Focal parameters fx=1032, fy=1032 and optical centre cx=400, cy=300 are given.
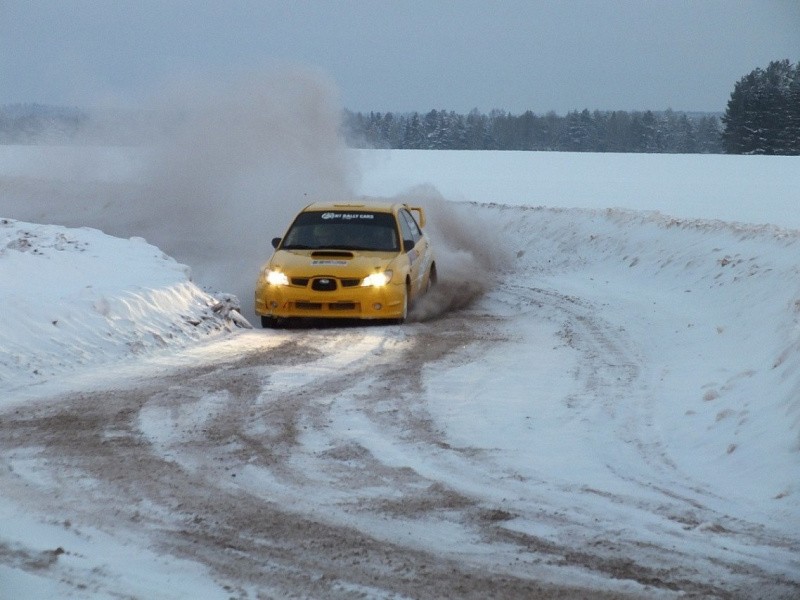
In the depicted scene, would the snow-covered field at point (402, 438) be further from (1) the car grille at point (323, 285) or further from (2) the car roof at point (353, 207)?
(2) the car roof at point (353, 207)

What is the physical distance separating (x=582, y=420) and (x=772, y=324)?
13.0 ft

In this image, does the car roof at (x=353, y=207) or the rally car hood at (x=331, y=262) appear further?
the car roof at (x=353, y=207)

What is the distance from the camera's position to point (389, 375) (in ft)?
31.1

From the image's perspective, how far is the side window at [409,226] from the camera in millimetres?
14067

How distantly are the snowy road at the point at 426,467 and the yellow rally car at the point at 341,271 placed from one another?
438mm

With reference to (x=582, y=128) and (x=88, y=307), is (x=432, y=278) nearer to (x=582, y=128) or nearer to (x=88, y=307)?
(x=88, y=307)

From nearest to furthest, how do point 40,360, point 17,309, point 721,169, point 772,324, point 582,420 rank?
point 582,420 → point 40,360 → point 17,309 → point 772,324 → point 721,169

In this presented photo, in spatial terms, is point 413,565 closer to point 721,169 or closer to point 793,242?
point 793,242

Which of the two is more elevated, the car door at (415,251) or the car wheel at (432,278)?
the car door at (415,251)

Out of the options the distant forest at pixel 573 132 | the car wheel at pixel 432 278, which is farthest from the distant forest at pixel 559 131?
the car wheel at pixel 432 278

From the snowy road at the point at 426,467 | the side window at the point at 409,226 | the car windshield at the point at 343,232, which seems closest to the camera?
the snowy road at the point at 426,467

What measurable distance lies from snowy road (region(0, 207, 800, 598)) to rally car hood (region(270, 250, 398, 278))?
781 mm

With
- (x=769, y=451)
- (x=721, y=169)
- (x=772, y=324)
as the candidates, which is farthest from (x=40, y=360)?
(x=721, y=169)

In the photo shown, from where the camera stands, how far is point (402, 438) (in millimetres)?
7141
